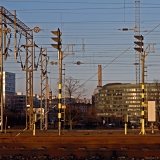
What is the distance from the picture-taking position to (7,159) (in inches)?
648

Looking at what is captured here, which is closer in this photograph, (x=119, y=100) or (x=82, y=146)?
(x=82, y=146)

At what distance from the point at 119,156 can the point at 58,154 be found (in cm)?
267

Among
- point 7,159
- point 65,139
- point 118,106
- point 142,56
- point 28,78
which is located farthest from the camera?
point 118,106

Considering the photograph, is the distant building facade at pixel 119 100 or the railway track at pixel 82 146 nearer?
the railway track at pixel 82 146

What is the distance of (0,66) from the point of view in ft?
99.8

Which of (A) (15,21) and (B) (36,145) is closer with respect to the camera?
(B) (36,145)

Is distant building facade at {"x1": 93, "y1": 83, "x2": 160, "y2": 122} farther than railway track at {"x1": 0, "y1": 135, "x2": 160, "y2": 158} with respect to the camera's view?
Yes

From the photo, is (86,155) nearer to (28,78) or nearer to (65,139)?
(65,139)

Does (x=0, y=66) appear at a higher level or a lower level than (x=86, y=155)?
higher

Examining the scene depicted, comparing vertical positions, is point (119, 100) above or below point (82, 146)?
above

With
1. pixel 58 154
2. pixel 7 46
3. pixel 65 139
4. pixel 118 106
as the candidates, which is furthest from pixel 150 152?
pixel 118 106

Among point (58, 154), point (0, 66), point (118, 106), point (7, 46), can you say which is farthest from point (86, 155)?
point (118, 106)

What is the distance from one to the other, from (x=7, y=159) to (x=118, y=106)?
4596 inches

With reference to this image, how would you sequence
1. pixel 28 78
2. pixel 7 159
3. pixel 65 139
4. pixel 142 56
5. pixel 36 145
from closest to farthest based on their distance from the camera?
pixel 7 159, pixel 36 145, pixel 65 139, pixel 142 56, pixel 28 78
